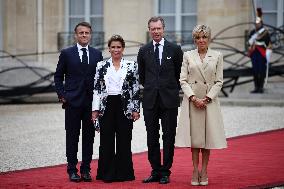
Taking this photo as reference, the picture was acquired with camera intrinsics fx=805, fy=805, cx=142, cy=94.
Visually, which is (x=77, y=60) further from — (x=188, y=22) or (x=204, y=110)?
(x=188, y=22)

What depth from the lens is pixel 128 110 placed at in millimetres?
8766

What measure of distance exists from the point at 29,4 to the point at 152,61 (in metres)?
14.5

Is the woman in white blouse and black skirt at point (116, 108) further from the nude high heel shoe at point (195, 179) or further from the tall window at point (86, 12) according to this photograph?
the tall window at point (86, 12)

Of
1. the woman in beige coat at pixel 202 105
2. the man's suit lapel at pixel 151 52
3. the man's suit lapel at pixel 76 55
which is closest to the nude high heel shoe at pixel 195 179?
the woman in beige coat at pixel 202 105

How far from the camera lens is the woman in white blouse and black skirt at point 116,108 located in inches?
344

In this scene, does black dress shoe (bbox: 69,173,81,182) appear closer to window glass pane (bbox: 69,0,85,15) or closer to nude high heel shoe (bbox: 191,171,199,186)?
nude high heel shoe (bbox: 191,171,199,186)

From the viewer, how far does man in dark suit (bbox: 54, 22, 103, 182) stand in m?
8.81

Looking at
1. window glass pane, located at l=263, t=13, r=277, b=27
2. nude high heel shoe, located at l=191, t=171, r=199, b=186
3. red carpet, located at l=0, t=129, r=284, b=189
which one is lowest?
red carpet, located at l=0, t=129, r=284, b=189

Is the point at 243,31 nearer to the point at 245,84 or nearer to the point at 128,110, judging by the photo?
the point at 245,84

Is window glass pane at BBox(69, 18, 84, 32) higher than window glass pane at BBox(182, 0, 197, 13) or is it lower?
lower

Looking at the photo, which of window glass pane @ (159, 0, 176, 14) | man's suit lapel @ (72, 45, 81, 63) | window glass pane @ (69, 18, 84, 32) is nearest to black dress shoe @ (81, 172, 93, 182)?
man's suit lapel @ (72, 45, 81, 63)

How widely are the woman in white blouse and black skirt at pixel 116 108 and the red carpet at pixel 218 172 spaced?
0.72ft

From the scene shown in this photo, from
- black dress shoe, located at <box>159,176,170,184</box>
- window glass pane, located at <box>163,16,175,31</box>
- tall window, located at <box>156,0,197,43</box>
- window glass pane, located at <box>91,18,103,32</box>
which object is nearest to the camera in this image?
black dress shoe, located at <box>159,176,170,184</box>

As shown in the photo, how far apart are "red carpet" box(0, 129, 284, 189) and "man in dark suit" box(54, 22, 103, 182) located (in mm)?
317
